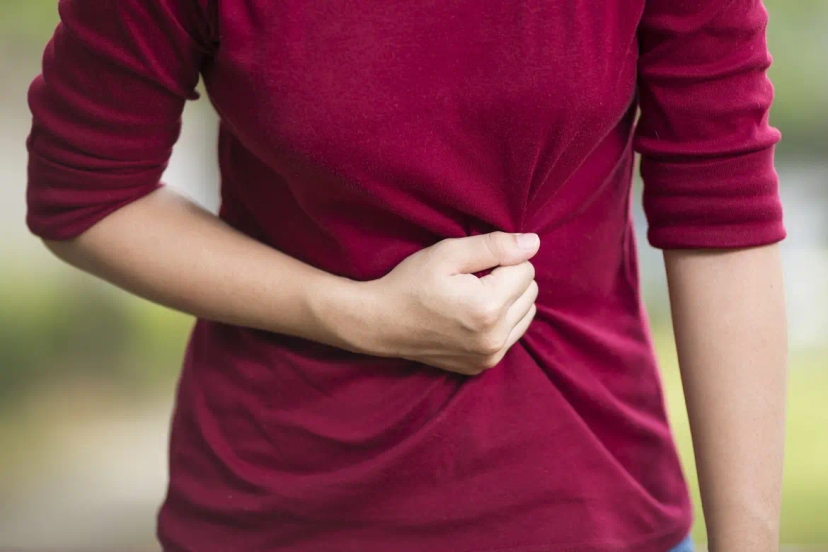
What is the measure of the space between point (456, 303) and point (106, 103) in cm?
27

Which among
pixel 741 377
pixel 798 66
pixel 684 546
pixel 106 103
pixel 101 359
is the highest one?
pixel 106 103

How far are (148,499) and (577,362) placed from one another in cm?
180

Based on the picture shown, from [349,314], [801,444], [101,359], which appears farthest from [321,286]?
[101,359]

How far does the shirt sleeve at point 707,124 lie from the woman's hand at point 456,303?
4.5 inches

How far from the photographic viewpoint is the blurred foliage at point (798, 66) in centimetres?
264

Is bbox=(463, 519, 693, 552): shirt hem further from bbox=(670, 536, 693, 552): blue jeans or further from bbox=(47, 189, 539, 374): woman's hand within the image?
bbox=(47, 189, 539, 374): woman's hand

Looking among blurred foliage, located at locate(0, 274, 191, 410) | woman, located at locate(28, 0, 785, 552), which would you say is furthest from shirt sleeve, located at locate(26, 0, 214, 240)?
blurred foliage, located at locate(0, 274, 191, 410)

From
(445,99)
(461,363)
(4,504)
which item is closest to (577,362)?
(461,363)

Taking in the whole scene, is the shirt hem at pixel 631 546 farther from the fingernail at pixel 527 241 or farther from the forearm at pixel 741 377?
the fingernail at pixel 527 241

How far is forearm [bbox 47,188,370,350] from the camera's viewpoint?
661mm

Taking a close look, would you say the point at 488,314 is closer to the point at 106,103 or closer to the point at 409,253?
the point at 409,253

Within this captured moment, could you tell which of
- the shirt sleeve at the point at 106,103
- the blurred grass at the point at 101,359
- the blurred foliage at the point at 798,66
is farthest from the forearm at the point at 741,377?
the blurred foliage at the point at 798,66

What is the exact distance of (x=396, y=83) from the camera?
571mm

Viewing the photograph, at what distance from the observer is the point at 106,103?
24.4 inches
